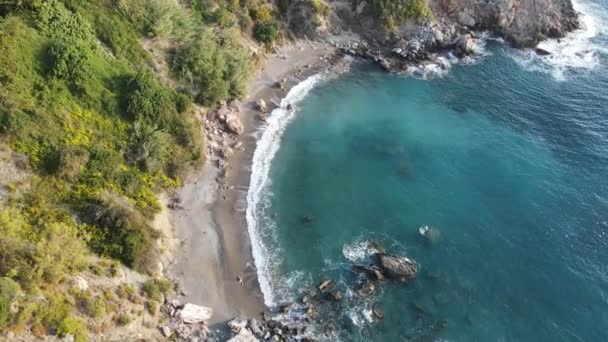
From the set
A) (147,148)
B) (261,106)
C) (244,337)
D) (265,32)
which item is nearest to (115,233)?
(147,148)

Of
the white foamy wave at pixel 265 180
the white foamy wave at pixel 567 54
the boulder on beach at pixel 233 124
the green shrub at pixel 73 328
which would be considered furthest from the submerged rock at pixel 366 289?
the white foamy wave at pixel 567 54

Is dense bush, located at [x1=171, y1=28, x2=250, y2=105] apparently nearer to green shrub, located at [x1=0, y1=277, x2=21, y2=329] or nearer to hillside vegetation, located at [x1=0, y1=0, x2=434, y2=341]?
hillside vegetation, located at [x1=0, y1=0, x2=434, y2=341]

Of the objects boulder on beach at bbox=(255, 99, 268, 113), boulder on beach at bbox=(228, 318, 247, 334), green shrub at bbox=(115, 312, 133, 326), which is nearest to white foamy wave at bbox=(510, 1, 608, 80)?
boulder on beach at bbox=(255, 99, 268, 113)

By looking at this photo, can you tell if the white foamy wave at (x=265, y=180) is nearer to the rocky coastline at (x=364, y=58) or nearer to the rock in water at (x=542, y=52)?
the rocky coastline at (x=364, y=58)

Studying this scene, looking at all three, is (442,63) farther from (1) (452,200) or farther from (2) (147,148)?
(2) (147,148)

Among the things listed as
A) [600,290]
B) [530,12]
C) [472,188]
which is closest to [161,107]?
[472,188]

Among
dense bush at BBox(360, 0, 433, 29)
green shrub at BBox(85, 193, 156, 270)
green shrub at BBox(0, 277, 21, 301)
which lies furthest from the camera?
dense bush at BBox(360, 0, 433, 29)

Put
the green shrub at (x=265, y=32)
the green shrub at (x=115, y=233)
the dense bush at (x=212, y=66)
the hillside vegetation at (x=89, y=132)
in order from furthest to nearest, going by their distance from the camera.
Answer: the green shrub at (x=265, y=32), the dense bush at (x=212, y=66), the green shrub at (x=115, y=233), the hillside vegetation at (x=89, y=132)
